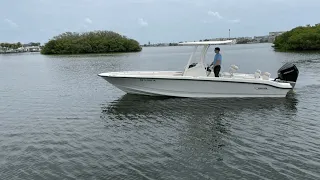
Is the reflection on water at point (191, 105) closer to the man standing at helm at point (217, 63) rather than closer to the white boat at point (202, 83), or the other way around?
the white boat at point (202, 83)

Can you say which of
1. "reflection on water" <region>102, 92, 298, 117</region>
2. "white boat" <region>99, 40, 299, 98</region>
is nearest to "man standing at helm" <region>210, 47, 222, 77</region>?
"white boat" <region>99, 40, 299, 98</region>

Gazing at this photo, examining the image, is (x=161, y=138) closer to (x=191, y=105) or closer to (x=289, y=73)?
(x=191, y=105)

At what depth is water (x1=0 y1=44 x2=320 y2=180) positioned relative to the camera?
347 inches

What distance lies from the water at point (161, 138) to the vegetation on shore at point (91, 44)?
117 metres

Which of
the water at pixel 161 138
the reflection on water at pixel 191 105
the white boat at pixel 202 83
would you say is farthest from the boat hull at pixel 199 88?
the water at pixel 161 138

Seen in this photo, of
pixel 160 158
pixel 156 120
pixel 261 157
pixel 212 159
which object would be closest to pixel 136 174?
pixel 160 158

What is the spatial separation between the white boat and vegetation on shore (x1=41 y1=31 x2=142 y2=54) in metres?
118

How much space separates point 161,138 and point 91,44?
12868 cm

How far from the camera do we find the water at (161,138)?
8.81m

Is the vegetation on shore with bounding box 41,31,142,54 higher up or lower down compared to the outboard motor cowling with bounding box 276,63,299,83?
higher up

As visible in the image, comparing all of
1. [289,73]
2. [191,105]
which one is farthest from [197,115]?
[289,73]

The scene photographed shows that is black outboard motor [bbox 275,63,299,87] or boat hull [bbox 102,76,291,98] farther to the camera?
black outboard motor [bbox 275,63,299,87]

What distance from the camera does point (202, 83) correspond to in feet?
58.5

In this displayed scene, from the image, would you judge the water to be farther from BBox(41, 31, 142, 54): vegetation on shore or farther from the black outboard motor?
BBox(41, 31, 142, 54): vegetation on shore
